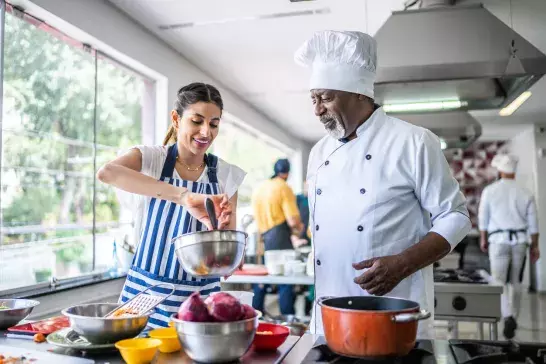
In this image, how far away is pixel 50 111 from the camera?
11.6 feet

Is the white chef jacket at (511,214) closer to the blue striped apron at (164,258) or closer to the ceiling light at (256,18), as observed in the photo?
the ceiling light at (256,18)

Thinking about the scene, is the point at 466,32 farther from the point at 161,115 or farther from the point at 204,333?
the point at 161,115

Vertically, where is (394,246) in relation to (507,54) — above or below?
below

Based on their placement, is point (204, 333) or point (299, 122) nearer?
point (204, 333)

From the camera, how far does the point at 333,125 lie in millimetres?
1747

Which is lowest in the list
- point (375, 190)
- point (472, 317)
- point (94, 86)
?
point (472, 317)

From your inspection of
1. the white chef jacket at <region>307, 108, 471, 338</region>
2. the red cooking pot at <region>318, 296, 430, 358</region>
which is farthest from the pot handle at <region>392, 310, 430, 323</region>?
the white chef jacket at <region>307, 108, 471, 338</region>

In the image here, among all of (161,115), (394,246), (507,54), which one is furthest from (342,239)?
(161,115)

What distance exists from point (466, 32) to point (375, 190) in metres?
1.71

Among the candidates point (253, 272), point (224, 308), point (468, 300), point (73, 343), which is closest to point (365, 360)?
point (224, 308)

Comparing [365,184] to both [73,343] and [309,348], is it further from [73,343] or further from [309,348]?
[73,343]

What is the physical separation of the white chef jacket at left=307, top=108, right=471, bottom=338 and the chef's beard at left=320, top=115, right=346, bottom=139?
60mm

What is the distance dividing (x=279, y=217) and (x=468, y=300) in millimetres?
2616

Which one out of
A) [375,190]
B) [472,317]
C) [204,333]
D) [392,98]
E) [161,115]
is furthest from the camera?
[161,115]
